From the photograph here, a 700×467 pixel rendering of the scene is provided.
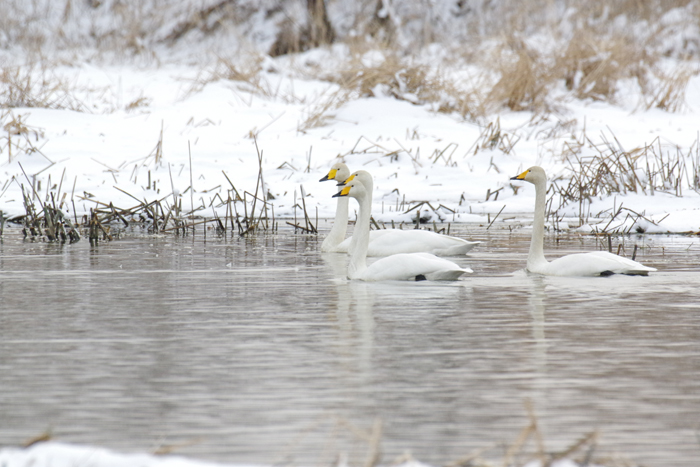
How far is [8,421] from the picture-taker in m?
3.32

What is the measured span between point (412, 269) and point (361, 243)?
1.65ft

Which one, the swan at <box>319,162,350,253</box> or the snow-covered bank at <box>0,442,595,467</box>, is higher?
the swan at <box>319,162,350,253</box>

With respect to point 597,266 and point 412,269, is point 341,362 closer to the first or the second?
point 412,269

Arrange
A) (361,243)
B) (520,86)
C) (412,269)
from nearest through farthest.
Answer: (412,269) → (361,243) → (520,86)

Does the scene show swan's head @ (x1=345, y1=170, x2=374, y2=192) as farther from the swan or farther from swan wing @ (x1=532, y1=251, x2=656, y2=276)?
swan wing @ (x1=532, y1=251, x2=656, y2=276)

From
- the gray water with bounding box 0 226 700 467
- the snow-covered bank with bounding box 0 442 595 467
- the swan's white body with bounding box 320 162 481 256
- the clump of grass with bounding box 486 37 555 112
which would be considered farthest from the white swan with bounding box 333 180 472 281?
the clump of grass with bounding box 486 37 555 112

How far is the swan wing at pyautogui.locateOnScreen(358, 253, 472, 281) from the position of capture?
A: 6.78m

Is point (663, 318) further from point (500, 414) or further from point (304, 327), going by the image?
point (500, 414)

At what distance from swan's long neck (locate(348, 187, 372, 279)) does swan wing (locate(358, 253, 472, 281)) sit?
8cm

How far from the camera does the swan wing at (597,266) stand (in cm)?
686

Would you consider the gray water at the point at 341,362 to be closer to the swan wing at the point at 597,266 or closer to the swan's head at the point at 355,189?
the swan wing at the point at 597,266

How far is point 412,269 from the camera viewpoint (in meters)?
6.85

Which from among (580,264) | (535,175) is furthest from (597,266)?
(535,175)

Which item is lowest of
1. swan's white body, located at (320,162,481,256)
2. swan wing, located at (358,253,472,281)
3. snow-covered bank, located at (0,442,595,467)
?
snow-covered bank, located at (0,442,595,467)
